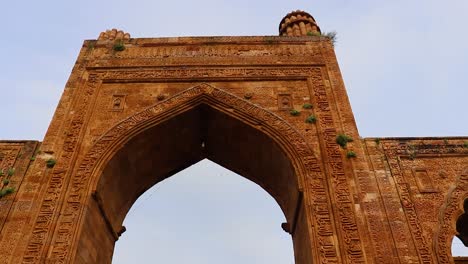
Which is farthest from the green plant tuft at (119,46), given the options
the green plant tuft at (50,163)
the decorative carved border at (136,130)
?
the green plant tuft at (50,163)

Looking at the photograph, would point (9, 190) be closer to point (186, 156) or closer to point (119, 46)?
point (186, 156)

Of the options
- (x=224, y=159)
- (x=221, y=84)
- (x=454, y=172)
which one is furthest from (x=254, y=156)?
(x=454, y=172)

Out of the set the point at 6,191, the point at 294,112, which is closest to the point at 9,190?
the point at 6,191

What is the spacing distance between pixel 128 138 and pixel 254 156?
2.69 meters

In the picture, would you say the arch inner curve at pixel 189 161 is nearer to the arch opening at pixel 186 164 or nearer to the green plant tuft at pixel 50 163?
the arch opening at pixel 186 164

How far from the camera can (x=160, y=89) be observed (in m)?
9.20

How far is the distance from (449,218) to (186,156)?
217 inches

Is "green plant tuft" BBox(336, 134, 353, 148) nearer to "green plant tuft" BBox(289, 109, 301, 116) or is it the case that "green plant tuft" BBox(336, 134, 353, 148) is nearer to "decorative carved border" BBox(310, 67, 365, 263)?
"decorative carved border" BBox(310, 67, 365, 263)

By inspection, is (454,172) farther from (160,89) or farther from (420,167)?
(160,89)

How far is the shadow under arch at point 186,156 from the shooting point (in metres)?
7.64

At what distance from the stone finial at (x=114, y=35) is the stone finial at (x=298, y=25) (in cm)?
429

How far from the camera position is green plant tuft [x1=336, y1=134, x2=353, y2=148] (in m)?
7.94

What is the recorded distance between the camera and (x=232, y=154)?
9.68 metres

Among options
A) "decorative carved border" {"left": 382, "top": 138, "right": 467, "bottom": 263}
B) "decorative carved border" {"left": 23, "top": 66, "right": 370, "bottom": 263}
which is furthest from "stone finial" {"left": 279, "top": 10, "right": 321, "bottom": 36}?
"decorative carved border" {"left": 382, "top": 138, "right": 467, "bottom": 263}
